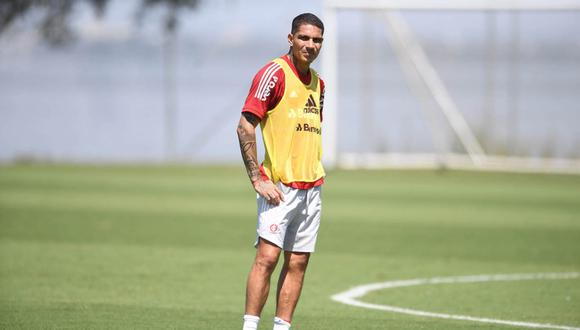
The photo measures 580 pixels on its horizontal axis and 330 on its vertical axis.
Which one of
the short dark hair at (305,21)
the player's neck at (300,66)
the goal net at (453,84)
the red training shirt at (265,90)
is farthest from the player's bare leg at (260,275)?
the goal net at (453,84)

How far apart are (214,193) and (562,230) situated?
773cm

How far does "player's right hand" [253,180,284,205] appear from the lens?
325 inches

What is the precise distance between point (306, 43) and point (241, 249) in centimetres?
720

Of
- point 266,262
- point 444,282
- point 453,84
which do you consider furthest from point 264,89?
point 453,84

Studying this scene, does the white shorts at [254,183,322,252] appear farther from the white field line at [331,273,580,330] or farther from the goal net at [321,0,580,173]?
the goal net at [321,0,580,173]

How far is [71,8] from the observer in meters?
32.9

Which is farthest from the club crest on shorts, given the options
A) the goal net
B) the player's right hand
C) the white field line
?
the goal net

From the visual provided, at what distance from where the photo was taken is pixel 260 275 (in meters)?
8.34

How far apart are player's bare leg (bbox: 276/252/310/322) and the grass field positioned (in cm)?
119

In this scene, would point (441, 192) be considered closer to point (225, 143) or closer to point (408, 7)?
point (408, 7)

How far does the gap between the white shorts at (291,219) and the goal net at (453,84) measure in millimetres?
19150

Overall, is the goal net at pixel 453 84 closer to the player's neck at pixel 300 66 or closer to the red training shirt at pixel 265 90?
the player's neck at pixel 300 66

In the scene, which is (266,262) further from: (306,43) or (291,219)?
(306,43)

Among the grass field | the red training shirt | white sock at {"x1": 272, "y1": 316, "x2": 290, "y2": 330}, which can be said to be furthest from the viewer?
the grass field
